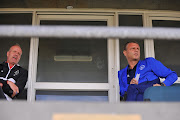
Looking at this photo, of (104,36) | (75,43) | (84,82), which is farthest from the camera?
(75,43)

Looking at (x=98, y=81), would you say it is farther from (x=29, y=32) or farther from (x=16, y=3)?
(x=29, y=32)

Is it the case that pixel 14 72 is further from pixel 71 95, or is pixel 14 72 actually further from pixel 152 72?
pixel 152 72

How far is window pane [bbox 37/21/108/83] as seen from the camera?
372 centimetres

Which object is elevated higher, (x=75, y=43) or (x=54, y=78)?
(x=75, y=43)

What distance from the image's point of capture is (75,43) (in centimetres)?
393

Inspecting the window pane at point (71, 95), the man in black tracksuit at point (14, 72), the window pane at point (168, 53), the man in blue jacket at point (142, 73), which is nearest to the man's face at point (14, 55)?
the man in black tracksuit at point (14, 72)

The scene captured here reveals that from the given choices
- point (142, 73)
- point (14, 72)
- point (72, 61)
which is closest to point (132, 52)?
point (142, 73)

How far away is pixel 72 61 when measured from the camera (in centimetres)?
381

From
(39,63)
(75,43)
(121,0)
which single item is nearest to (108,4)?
(121,0)

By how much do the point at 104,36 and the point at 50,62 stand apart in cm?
296

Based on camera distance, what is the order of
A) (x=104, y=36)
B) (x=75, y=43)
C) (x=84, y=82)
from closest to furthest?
(x=104, y=36) < (x=84, y=82) < (x=75, y=43)

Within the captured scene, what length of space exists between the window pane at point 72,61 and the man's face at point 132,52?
834 mm

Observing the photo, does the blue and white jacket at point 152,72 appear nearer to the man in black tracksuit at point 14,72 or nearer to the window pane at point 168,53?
the window pane at point 168,53

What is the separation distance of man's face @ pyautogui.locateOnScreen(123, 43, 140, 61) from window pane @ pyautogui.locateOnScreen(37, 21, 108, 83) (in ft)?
2.74
